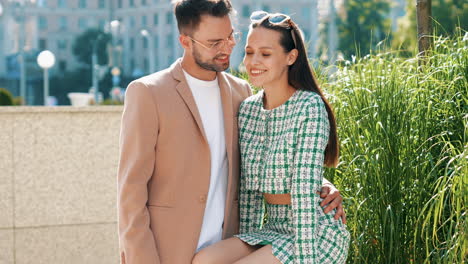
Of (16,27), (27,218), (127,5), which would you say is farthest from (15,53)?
(27,218)

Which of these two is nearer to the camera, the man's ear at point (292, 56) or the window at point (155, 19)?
the man's ear at point (292, 56)

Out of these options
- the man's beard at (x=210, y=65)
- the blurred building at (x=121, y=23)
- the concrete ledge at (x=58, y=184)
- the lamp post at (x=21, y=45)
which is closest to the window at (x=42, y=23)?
the blurred building at (x=121, y=23)

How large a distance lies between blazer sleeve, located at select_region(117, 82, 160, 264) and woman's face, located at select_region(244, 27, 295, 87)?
0.41 meters

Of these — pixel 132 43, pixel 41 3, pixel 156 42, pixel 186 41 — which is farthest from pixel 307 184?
pixel 41 3

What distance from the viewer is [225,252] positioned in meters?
2.78

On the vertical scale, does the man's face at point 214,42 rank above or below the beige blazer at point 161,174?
above

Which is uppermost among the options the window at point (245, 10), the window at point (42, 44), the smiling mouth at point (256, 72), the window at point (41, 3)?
the window at point (41, 3)

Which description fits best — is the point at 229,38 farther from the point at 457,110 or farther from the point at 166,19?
the point at 166,19

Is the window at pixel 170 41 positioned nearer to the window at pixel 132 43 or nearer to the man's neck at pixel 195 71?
the window at pixel 132 43

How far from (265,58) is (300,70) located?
0.49ft

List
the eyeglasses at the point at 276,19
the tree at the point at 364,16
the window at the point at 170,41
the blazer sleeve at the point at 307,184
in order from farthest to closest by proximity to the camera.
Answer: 1. the window at the point at 170,41
2. the tree at the point at 364,16
3. the eyeglasses at the point at 276,19
4. the blazer sleeve at the point at 307,184

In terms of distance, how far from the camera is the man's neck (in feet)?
10.0

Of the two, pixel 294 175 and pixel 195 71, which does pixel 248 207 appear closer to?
pixel 294 175

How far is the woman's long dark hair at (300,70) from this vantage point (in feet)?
9.71
